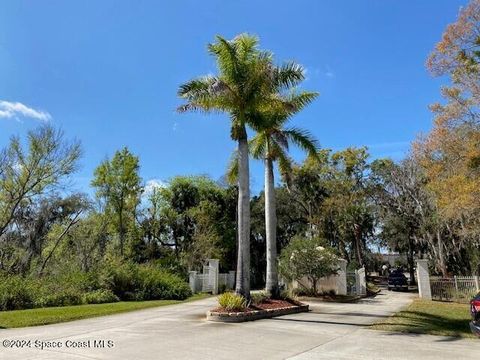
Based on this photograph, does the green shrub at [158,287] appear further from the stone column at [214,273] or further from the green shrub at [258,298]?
the green shrub at [258,298]

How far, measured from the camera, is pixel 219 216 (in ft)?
134

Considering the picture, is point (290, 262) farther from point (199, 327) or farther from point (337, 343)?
point (337, 343)

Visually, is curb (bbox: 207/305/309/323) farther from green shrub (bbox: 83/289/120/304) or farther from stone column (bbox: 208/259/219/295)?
stone column (bbox: 208/259/219/295)

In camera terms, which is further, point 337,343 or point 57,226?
point 57,226

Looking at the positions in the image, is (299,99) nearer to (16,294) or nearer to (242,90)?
(242,90)

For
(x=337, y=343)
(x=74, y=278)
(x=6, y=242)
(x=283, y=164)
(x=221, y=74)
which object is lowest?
(x=337, y=343)

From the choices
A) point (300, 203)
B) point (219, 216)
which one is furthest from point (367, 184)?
point (219, 216)

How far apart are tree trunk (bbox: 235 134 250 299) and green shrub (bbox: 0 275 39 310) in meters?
7.78

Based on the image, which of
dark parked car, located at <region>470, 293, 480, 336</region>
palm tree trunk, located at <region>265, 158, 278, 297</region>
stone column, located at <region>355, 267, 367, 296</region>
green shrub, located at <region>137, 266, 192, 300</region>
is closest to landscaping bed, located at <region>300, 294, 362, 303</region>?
stone column, located at <region>355, 267, 367, 296</region>

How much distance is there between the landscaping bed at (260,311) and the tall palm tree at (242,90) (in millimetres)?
874

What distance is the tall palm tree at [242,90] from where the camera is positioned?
14695 millimetres

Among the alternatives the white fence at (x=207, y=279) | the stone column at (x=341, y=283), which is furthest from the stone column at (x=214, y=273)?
the stone column at (x=341, y=283)

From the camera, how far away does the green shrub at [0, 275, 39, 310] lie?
48.2 feet

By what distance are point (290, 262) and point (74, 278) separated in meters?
10.9
